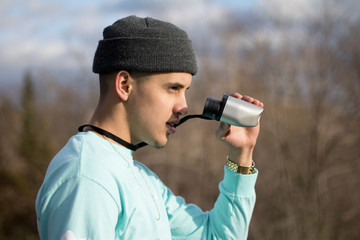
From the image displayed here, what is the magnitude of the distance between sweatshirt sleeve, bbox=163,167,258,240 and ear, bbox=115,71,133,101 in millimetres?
546

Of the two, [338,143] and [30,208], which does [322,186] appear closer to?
[338,143]

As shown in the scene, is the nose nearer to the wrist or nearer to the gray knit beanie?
the gray knit beanie

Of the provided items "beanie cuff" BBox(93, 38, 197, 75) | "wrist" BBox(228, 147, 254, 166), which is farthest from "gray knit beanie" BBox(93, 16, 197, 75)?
"wrist" BBox(228, 147, 254, 166)

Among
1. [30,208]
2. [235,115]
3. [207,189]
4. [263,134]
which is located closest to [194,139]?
[207,189]

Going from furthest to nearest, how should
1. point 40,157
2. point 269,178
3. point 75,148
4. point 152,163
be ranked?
1. point 40,157
2. point 152,163
3. point 269,178
4. point 75,148

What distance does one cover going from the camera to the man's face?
1.43 metres

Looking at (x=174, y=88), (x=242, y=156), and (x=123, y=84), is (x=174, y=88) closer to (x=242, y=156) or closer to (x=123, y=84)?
(x=123, y=84)

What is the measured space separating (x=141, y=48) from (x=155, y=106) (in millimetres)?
227

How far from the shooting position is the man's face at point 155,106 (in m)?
1.43

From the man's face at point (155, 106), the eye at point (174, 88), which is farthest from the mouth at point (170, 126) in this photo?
the eye at point (174, 88)

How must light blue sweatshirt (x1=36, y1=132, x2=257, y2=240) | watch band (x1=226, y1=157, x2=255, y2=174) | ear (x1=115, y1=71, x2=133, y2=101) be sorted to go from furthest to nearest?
watch band (x1=226, y1=157, x2=255, y2=174) < ear (x1=115, y1=71, x2=133, y2=101) < light blue sweatshirt (x1=36, y1=132, x2=257, y2=240)

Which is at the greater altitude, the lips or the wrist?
the lips

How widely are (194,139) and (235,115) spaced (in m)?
10.8

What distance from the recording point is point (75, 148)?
125 cm
